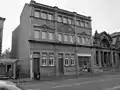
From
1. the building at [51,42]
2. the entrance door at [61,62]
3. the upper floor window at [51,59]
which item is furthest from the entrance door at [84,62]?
the upper floor window at [51,59]

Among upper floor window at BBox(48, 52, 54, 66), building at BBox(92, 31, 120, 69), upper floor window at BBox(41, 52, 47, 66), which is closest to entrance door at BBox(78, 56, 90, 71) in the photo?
building at BBox(92, 31, 120, 69)

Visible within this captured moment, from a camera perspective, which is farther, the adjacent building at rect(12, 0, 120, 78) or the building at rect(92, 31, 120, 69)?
the building at rect(92, 31, 120, 69)

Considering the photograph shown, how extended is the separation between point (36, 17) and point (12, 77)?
10894 millimetres

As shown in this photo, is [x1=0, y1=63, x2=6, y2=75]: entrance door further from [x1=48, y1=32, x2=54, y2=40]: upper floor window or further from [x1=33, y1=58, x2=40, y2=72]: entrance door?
A: [x1=48, y1=32, x2=54, y2=40]: upper floor window

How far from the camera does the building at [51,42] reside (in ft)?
80.3

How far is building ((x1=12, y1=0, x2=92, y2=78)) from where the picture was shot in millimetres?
24469

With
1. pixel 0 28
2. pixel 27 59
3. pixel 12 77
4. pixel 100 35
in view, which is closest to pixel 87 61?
pixel 100 35

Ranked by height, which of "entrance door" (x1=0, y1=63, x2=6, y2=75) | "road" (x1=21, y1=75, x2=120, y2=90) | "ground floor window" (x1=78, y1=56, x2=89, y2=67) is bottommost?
"road" (x1=21, y1=75, x2=120, y2=90)

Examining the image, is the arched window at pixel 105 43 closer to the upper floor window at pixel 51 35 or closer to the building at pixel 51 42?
the building at pixel 51 42

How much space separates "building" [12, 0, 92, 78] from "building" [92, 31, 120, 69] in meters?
4.27

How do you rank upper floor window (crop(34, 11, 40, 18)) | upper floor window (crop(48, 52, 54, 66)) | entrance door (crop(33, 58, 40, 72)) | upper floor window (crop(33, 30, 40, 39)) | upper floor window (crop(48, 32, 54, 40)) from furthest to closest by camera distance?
upper floor window (crop(48, 32, 54, 40))
upper floor window (crop(48, 52, 54, 66))
upper floor window (crop(34, 11, 40, 18))
upper floor window (crop(33, 30, 40, 39))
entrance door (crop(33, 58, 40, 72))

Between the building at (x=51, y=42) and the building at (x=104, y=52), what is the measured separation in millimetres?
4268

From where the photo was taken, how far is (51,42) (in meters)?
25.9

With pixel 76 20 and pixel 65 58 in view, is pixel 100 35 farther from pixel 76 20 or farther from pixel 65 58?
pixel 65 58
